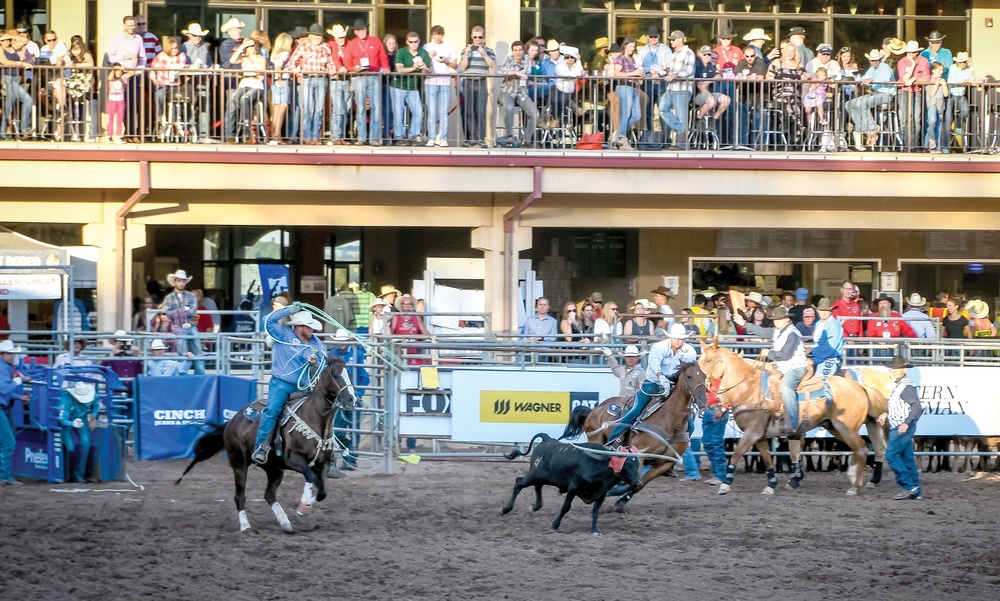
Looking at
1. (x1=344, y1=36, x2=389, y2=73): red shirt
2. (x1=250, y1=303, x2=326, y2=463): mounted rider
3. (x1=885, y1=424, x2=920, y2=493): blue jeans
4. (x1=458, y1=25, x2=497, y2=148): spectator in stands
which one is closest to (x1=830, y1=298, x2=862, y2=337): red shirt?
(x1=885, y1=424, x2=920, y2=493): blue jeans

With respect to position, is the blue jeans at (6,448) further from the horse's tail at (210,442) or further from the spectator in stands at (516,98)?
the spectator in stands at (516,98)

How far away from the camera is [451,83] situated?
20.9 meters

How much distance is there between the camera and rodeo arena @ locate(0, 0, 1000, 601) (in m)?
11.6

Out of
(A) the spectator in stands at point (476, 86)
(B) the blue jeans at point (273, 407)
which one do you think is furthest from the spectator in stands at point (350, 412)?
(A) the spectator in stands at point (476, 86)

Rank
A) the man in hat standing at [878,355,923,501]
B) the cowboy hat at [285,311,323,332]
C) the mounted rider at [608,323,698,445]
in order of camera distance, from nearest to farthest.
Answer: the cowboy hat at [285,311,323,332], the mounted rider at [608,323,698,445], the man in hat standing at [878,355,923,501]

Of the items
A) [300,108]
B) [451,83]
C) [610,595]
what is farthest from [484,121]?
[610,595]

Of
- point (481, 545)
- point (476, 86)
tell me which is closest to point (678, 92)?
point (476, 86)

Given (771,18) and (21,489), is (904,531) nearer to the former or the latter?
(21,489)

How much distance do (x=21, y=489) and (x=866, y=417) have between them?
10.1 m

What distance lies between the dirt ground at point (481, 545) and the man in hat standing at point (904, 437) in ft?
0.89

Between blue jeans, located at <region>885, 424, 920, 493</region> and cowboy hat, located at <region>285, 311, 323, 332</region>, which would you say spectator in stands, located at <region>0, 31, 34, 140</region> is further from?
blue jeans, located at <region>885, 424, 920, 493</region>

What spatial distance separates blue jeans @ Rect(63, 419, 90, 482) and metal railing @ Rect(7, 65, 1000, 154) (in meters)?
6.35

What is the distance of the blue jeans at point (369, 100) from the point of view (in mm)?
20016

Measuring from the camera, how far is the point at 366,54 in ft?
66.4
